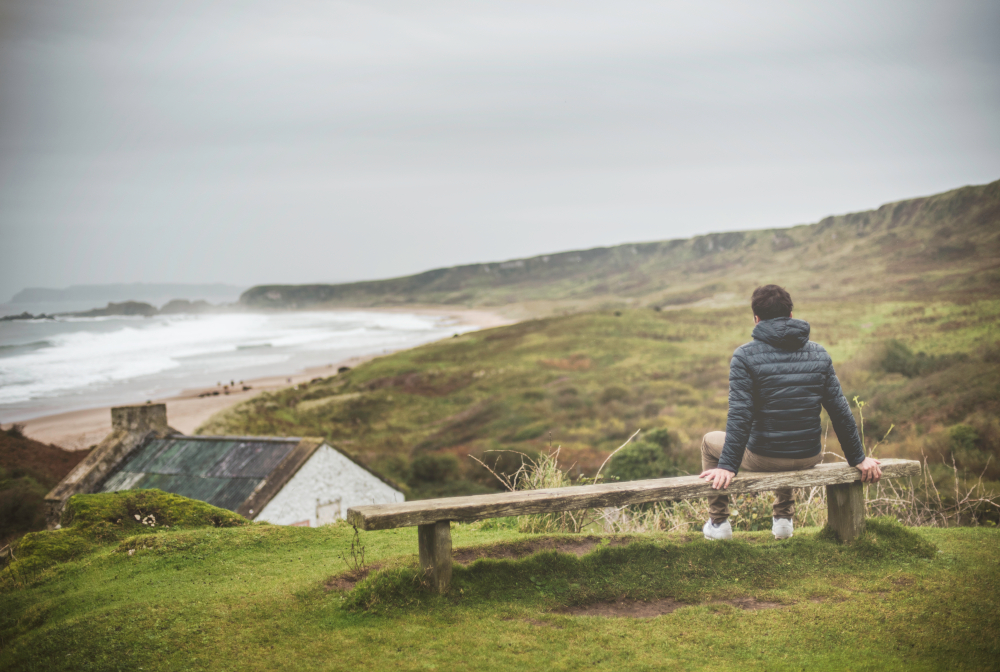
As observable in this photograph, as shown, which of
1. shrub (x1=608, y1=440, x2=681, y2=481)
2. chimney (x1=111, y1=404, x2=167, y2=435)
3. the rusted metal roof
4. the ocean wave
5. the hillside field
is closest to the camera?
the rusted metal roof

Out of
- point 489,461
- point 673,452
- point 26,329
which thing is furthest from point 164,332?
point 673,452

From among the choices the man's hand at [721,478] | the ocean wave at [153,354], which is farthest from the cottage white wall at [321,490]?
the ocean wave at [153,354]

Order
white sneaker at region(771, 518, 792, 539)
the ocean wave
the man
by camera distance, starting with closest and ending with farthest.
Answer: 1. the man
2. white sneaker at region(771, 518, 792, 539)
3. the ocean wave

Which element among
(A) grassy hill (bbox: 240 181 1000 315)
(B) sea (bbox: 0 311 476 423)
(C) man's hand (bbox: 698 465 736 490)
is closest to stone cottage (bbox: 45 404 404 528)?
(C) man's hand (bbox: 698 465 736 490)

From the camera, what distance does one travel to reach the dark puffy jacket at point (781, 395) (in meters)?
4.76

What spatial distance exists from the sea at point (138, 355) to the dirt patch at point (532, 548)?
109ft

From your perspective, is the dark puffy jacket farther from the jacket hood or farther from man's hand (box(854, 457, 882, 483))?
man's hand (box(854, 457, 882, 483))

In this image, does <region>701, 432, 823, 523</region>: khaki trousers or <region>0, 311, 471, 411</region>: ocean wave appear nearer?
<region>701, 432, 823, 523</region>: khaki trousers

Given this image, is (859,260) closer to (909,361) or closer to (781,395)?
(909,361)

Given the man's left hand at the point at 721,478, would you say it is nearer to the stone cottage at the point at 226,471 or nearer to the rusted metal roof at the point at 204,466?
the stone cottage at the point at 226,471

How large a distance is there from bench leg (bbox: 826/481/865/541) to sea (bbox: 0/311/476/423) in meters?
35.3

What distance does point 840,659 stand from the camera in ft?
11.4

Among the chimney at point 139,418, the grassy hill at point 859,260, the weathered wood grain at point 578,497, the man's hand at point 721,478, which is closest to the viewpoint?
the weathered wood grain at point 578,497

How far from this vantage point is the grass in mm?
3486
